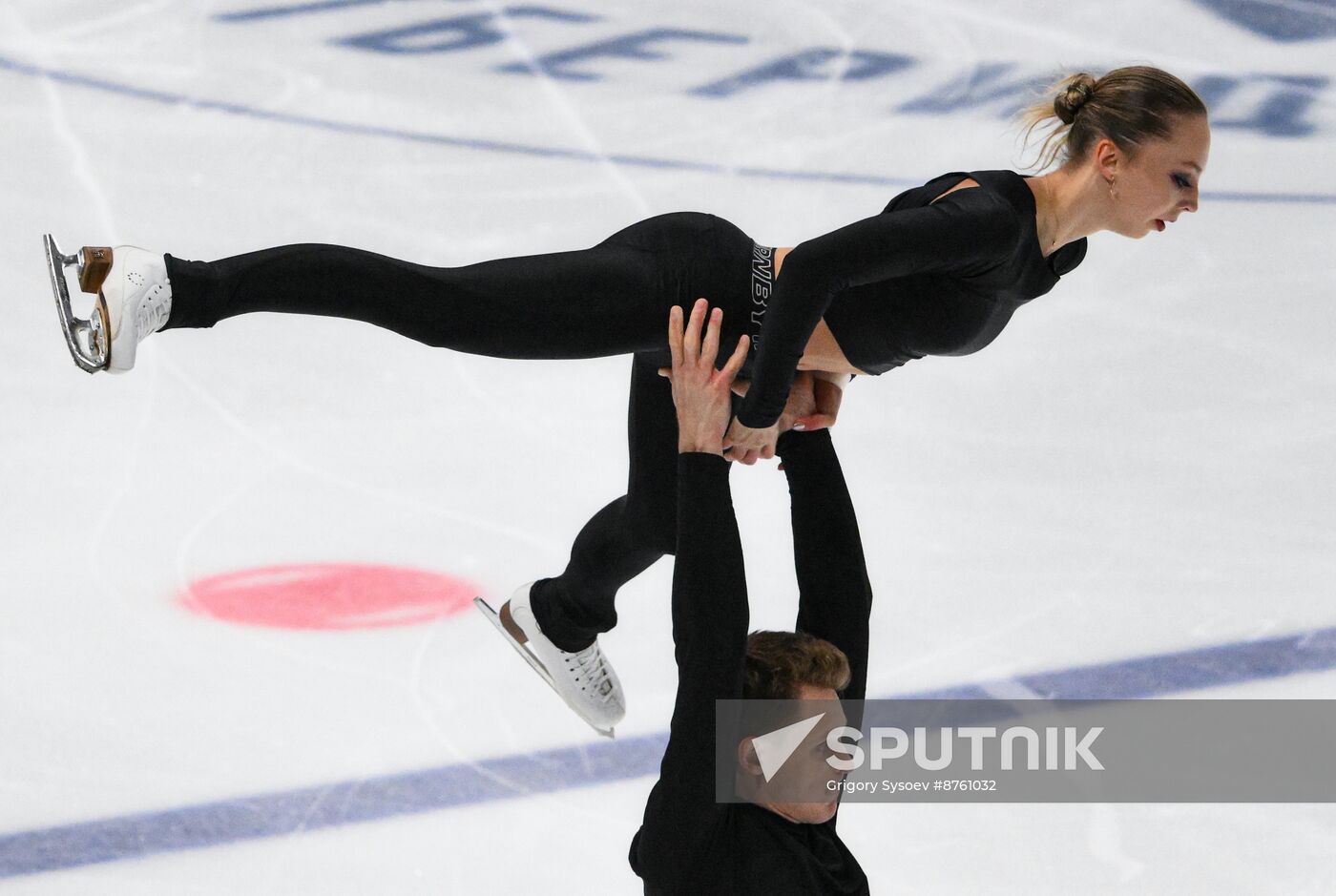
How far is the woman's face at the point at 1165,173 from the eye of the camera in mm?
2512

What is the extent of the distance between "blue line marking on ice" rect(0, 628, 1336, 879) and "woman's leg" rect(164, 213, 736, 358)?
0.88 meters

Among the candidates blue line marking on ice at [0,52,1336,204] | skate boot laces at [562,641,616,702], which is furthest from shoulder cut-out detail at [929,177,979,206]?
blue line marking on ice at [0,52,1336,204]

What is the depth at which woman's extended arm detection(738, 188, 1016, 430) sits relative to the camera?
93.5 inches

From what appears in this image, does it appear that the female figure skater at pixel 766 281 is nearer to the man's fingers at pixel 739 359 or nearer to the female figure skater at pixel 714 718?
the man's fingers at pixel 739 359

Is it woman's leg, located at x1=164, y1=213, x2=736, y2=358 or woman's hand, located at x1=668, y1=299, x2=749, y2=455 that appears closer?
woman's hand, located at x1=668, y1=299, x2=749, y2=455

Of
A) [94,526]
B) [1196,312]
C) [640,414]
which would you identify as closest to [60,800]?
[94,526]

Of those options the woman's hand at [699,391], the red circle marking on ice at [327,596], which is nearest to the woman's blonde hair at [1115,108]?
the woman's hand at [699,391]

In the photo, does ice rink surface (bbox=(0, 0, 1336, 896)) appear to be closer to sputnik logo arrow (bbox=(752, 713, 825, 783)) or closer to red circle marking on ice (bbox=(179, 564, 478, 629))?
red circle marking on ice (bbox=(179, 564, 478, 629))

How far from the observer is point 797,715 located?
195cm

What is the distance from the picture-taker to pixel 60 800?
9.62 feet

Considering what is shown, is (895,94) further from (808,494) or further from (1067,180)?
(808,494)

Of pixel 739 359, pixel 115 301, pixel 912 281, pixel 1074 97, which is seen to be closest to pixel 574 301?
pixel 739 359

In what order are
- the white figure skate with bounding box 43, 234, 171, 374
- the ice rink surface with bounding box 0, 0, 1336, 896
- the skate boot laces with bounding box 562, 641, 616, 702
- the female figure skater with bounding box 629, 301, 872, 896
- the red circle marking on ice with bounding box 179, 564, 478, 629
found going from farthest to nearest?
the red circle marking on ice with bounding box 179, 564, 478, 629
the skate boot laces with bounding box 562, 641, 616, 702
the ice rink surface with bounding box 0, 0, 1336, 896
the white figure skate with bounding box 43, 234, 171, 374
the female figure skater with bounding box 629, 301, 872, 896

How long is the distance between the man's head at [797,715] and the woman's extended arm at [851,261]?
527 mm
